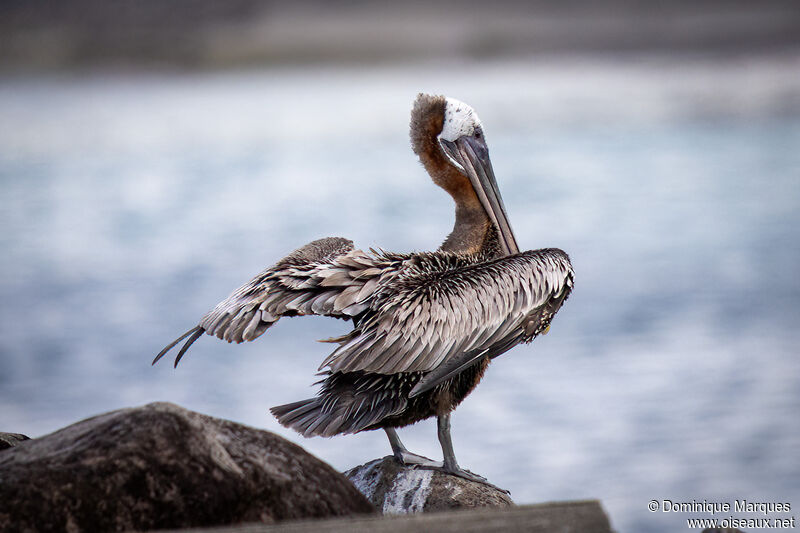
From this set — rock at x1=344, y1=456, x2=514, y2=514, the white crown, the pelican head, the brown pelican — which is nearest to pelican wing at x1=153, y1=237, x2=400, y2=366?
the brown pelican

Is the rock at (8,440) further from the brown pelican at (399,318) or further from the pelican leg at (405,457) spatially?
the pelican leg at (405,457)

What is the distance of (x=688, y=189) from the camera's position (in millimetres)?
22875

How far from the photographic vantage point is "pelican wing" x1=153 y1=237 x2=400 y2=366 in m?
3.69

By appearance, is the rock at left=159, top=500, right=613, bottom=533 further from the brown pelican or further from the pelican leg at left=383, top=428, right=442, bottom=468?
the pelican leg at left=383, top=428, right=442, bottom=468

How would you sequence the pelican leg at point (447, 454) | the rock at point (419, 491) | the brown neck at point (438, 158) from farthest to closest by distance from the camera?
the brown neck at point (438, 158), the pelican leg at point (447, 454), the rock at point (419, 491)

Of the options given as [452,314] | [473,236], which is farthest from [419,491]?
[473,236]

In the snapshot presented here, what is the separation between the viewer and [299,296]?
375 cm

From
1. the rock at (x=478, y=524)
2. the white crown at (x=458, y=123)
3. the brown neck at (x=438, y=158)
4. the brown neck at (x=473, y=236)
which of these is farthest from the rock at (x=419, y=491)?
the rock at (x=478, y=524)

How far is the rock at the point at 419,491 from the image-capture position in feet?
13.0

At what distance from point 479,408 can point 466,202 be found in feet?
17.8

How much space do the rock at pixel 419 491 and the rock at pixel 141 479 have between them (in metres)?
1.38

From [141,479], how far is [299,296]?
1.43 metres

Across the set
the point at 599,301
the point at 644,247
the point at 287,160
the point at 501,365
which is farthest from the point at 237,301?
the point at 287,160

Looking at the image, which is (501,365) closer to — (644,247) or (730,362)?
(730,362)
